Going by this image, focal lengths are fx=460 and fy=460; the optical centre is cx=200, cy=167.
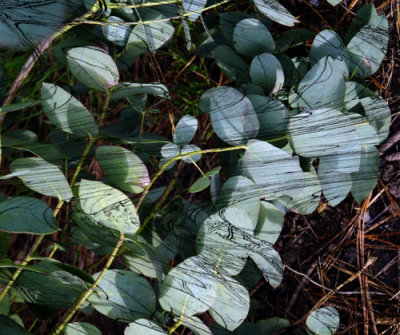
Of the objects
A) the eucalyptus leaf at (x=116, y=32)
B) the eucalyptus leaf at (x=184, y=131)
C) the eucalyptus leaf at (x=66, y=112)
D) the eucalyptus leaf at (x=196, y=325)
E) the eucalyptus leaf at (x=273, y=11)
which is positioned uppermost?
the eucalyptus leaf at (x=273, y=11)

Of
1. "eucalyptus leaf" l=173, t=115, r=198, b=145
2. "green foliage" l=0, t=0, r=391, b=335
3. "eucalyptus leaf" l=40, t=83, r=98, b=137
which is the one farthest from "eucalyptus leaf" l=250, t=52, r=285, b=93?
"eucalyptus leaf" l=40, t=83, r=98, b=137

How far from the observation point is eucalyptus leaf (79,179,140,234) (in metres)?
0.52

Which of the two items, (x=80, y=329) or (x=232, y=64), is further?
(x=232, y=64)

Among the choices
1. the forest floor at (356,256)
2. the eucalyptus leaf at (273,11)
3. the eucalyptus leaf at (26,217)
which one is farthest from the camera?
the forest floor at (356,256)

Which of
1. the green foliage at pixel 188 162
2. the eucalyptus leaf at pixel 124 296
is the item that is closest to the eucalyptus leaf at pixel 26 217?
the green foliage at pixel 188 162

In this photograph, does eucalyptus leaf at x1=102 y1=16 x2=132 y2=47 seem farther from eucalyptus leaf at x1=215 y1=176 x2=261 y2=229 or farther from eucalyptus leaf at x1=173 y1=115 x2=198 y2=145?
eucalyptus leaf at x1=215 y1=176 x2=261 y2=229

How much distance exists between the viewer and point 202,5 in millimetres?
630

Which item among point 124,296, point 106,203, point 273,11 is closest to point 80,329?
point 124,296

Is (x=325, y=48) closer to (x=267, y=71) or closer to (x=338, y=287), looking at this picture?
(x=267, y=71)

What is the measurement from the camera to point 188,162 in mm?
612

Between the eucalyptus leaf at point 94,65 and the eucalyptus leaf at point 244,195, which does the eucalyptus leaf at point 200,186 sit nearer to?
the eucalyptus leaf at point 244,195

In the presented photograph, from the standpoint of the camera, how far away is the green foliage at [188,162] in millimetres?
541

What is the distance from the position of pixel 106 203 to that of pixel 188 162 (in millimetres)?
136

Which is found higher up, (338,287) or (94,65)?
(94,65)
